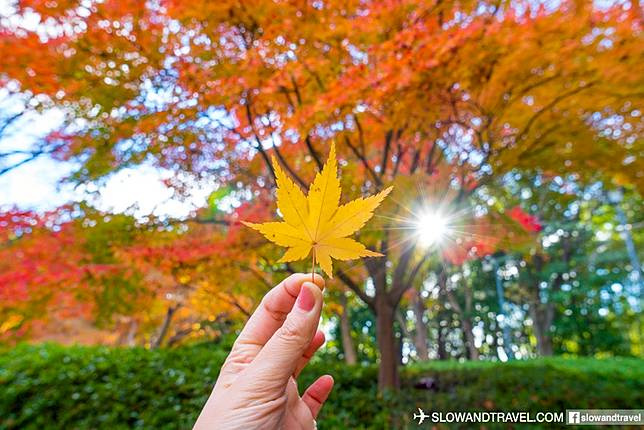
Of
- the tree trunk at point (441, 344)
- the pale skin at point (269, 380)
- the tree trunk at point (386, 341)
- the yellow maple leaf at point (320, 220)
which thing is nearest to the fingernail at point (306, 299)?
the pale skin at point (269, 380)

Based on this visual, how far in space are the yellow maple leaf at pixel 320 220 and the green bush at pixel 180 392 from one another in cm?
439

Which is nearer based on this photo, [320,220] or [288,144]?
[320,220]

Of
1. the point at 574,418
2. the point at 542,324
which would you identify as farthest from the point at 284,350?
the point at 542,324

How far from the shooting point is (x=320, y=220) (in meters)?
0.76

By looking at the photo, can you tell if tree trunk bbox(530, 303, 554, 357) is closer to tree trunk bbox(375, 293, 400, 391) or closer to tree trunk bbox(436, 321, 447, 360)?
tree trunk bbox(436, 321, 447, 360)

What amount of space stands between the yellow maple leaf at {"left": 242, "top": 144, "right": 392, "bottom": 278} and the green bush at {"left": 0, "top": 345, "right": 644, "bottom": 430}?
4.39m

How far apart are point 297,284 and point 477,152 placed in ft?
16.9

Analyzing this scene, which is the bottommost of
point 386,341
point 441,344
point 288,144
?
point 386,341

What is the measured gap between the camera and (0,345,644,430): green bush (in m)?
4.52

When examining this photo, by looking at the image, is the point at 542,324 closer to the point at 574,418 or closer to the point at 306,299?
Result: the point at 574,418

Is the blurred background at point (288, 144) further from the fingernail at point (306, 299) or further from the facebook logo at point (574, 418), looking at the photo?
the fingernail at point (306, 299)

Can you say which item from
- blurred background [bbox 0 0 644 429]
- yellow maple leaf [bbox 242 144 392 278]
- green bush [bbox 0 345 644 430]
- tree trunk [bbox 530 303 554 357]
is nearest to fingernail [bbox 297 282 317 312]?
yellow maple leaf [bbox 242 144 392 278]

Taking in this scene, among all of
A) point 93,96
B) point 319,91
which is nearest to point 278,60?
point 319,91

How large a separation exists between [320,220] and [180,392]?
17.3ft
